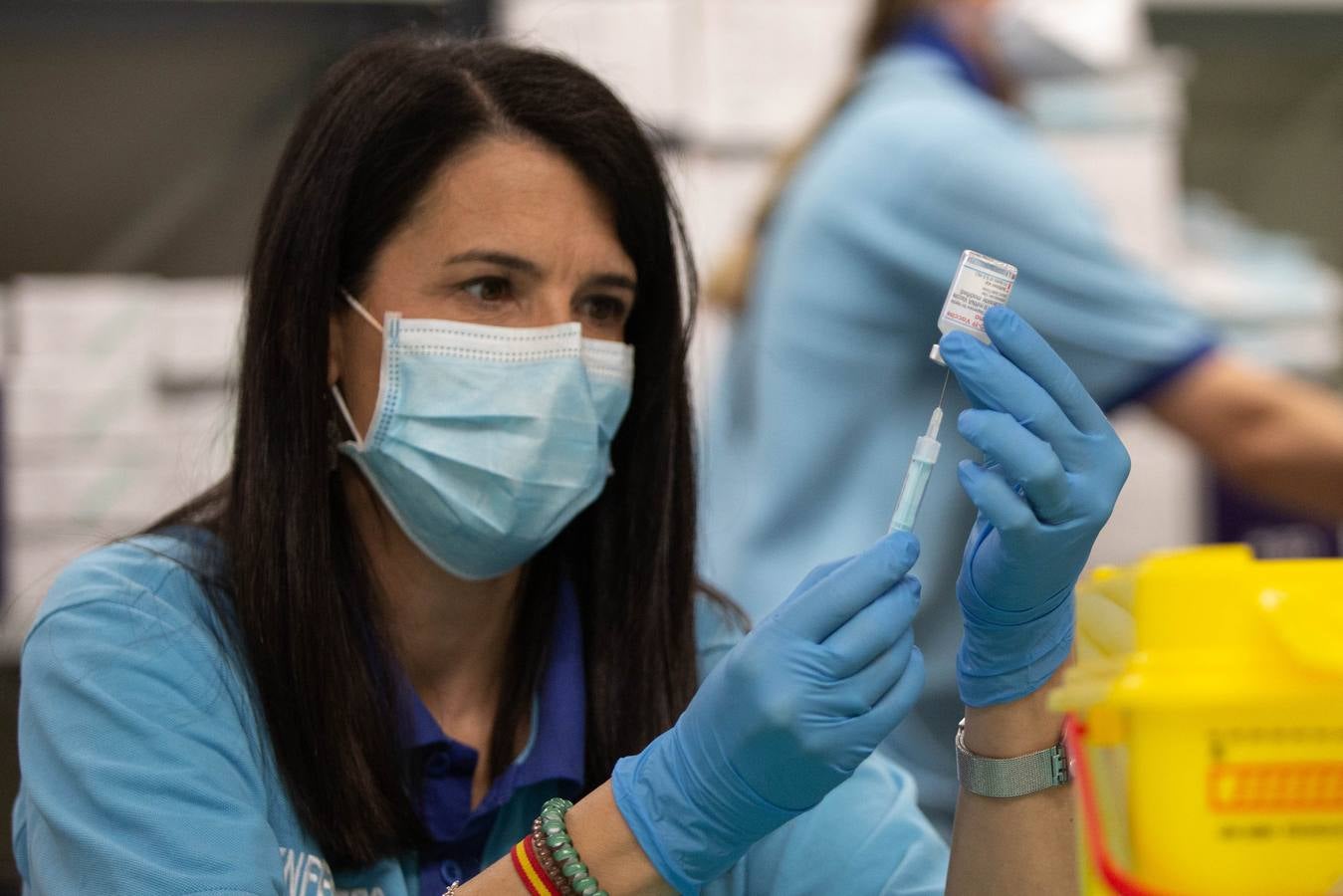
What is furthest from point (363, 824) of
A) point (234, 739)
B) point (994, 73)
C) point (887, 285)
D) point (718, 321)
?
point (718, 321)

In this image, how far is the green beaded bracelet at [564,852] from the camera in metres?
0.96

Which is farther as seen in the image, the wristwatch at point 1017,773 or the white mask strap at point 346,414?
the white mask strap at point 346,414

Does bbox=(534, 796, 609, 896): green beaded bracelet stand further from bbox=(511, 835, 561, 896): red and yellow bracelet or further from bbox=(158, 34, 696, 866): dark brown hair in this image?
bbox=(158, 34, 696, 866): dark brown hair

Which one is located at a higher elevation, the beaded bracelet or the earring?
the earring

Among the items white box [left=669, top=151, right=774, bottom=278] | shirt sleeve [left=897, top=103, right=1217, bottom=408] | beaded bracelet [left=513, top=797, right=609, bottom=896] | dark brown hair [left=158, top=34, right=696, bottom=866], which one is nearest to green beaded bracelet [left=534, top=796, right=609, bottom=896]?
beaded bracelet [left=513, top=797, right=609, bottom=896]

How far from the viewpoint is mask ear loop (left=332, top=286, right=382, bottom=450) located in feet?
4.09

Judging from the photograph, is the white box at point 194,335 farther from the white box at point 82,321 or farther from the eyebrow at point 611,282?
the eyebrow at point 611,282

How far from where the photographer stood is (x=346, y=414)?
1256 millimetres

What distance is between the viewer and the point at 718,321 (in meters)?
2.81

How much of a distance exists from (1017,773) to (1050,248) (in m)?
0.95

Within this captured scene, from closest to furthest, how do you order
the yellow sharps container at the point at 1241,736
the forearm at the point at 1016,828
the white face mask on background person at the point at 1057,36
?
the yellow sharps container at the point at 1241,736, the forearm at the point at 1016,828, the white face mask on background person at the point at 1057,36

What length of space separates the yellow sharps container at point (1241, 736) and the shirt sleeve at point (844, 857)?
376mm

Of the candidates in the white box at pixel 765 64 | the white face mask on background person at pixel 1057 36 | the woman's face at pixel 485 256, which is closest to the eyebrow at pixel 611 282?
the woman's face at pixel 485 256

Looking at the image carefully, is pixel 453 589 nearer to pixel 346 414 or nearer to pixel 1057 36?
pixel 346 414
